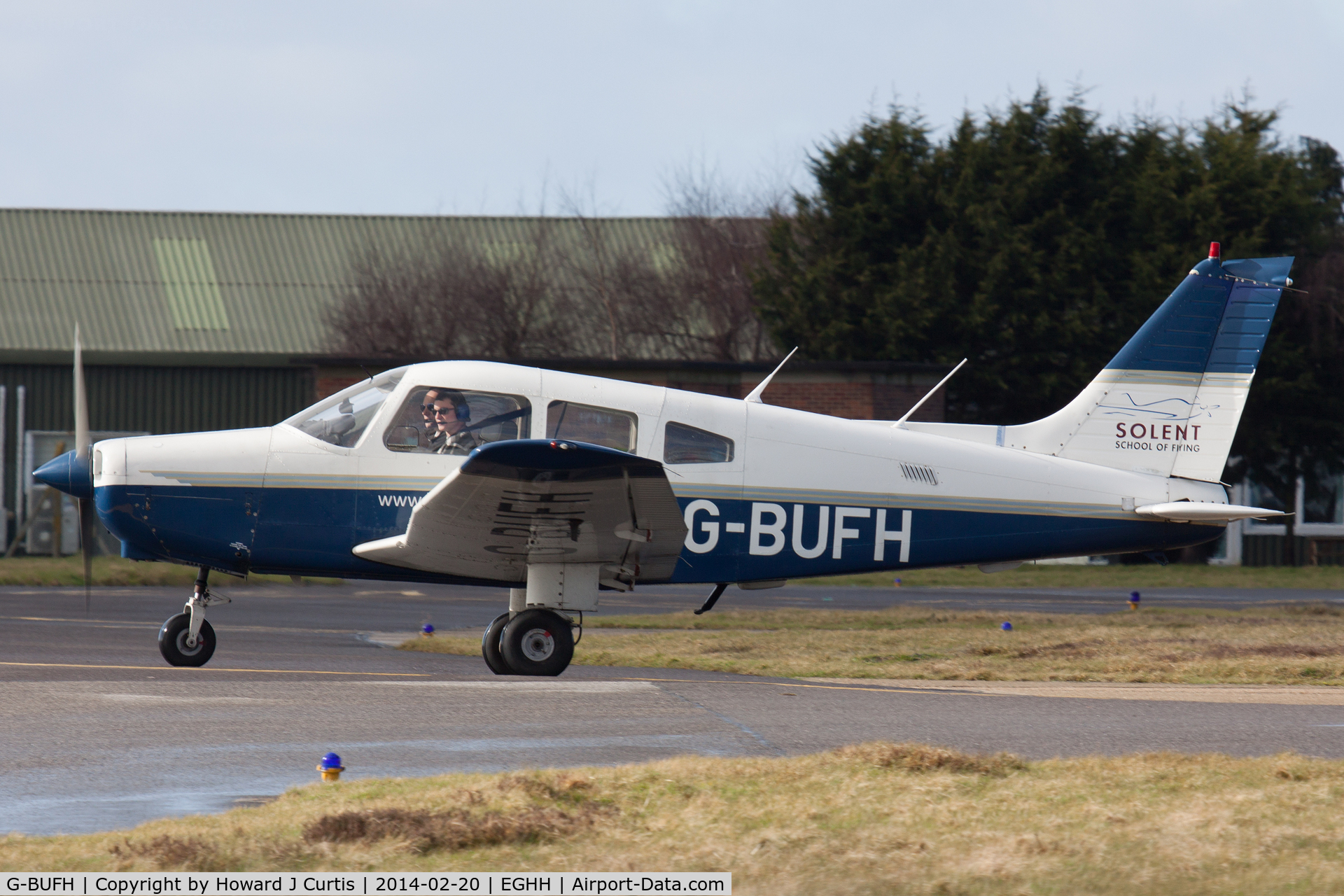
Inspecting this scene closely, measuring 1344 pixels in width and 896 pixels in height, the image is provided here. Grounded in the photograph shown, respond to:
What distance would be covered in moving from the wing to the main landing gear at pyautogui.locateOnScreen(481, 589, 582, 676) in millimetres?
331

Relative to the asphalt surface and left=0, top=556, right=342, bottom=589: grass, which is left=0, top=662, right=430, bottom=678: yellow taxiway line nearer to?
the asphalt surface

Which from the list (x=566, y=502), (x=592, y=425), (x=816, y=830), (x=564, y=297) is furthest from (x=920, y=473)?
(x=564, y=297)

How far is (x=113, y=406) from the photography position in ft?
96.4

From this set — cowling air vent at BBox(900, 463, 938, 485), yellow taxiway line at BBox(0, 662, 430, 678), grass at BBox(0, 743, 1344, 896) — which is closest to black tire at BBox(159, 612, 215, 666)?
yellow taxiway line at BBox(0, 662, 430, 678)

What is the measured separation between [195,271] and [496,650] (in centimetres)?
2434

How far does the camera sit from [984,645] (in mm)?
13773

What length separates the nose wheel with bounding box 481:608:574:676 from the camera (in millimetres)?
9727

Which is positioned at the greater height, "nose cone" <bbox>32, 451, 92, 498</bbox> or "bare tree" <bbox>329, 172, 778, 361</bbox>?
"bare tree" <bbox>329, 172, 778, 361</bbox>

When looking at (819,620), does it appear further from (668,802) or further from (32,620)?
(668,802)

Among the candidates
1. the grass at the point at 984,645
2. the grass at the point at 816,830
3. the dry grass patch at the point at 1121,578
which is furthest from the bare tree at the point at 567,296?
the grass at the point at 816,830

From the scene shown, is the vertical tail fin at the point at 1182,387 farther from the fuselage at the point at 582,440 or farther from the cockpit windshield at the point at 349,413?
the cockpit windshield at the point at 349,413

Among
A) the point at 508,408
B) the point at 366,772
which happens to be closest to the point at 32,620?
the point at 508,408

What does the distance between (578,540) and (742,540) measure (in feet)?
4.19

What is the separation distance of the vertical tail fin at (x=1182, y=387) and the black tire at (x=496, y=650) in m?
4.31
